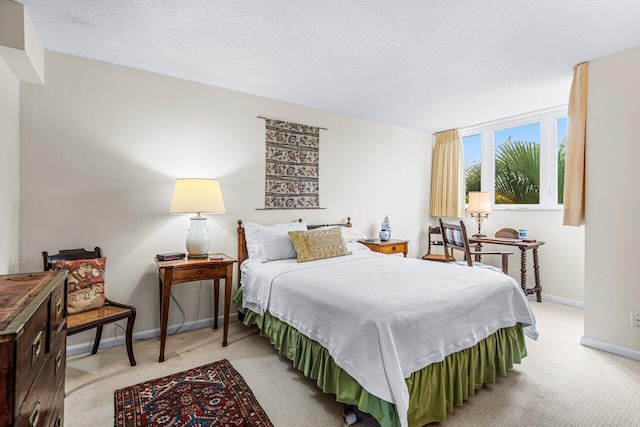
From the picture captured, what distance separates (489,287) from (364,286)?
0.85 meters

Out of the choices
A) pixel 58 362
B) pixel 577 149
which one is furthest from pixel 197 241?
pixel 577 149

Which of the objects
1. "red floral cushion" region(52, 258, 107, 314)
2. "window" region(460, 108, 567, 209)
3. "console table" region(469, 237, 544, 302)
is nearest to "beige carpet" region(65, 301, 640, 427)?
"red floral cushion" region(52, 258, 107, 314)

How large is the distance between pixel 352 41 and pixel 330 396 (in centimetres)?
248

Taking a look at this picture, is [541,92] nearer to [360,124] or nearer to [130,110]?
[360,124]

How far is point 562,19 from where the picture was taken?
211 centimetres

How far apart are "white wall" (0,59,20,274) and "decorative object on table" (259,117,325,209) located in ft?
6.70

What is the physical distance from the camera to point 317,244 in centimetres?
311

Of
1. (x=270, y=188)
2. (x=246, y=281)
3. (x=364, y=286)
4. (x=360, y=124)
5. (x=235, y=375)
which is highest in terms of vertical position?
Result: (x=360, y=124)

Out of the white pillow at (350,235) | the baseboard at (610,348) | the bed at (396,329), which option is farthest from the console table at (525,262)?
the bed at (396,329)

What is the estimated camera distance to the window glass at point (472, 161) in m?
4.93

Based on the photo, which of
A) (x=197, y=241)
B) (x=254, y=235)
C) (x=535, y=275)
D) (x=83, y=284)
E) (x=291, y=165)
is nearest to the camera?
(x=83, y=284)

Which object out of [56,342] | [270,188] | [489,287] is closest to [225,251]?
[270,188]

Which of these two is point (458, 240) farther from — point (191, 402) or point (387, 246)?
point (191, 402)

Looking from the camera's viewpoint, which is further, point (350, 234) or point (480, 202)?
point (480, 202)
